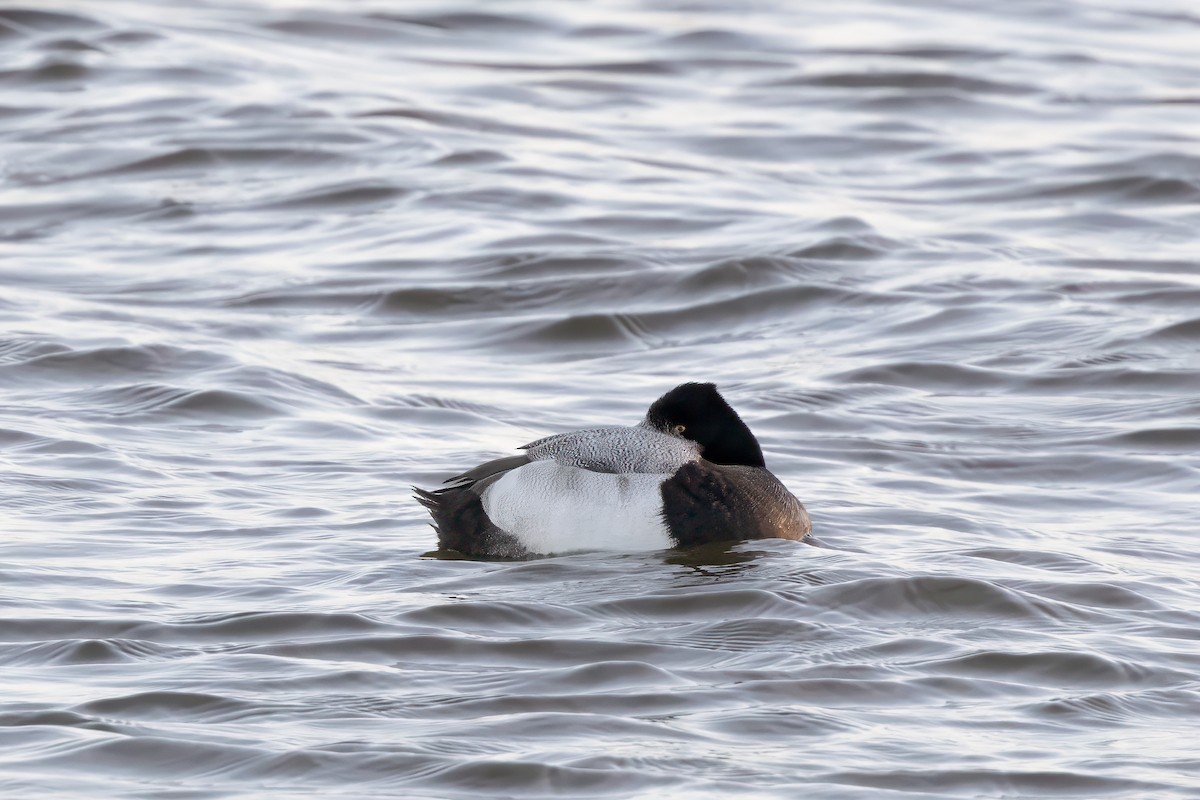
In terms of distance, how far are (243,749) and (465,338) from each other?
6.33 meters

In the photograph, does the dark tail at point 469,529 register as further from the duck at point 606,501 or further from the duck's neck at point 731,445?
the duck's neck at point 731,445

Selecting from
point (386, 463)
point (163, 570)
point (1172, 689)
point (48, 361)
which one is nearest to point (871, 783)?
point (1172, 689)

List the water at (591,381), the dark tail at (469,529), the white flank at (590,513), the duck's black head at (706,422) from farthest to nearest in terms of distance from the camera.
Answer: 1. the duck's black head at (706,422)
2. the dark tail at (469,529)
3. the white flank at (590,513)
4. the water at (591,381)

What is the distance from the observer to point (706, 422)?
25.3 ft

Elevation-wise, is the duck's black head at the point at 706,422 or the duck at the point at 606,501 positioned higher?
the duck's black head at the point at 706,422

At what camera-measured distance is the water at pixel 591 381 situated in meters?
5.62

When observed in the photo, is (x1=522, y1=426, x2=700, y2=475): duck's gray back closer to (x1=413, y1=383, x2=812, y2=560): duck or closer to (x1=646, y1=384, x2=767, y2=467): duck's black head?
(x1=413, y1=383, x2=812, y2=560): duck

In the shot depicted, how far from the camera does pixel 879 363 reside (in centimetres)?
1073

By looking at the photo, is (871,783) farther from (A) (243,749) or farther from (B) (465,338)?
(B) (465,338)

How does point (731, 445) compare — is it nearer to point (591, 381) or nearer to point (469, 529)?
point (469, 529)

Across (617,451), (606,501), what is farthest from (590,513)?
(617,451)

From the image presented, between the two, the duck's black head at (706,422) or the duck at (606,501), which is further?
the duck's black head at (706,422)

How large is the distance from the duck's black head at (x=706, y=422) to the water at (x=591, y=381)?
0.48 meters

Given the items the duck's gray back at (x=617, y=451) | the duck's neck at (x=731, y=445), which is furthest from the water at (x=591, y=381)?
the duck's neck at (x=731, y=445)
